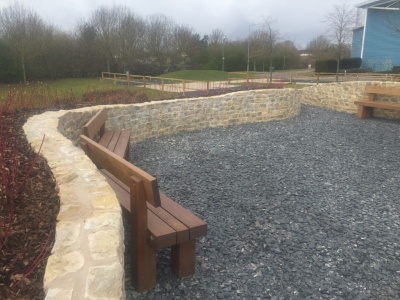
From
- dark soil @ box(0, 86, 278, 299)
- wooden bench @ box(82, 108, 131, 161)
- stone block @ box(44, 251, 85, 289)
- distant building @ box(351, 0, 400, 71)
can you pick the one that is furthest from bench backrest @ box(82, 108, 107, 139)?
distant building @ box(351, 0, 400, 71)

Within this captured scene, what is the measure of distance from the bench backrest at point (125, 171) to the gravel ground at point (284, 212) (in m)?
0.80

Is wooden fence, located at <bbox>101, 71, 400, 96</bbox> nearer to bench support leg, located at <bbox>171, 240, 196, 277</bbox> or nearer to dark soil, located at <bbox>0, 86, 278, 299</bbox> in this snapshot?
dark soil, located at <bbox>0, 86, 278, 299</bbox>

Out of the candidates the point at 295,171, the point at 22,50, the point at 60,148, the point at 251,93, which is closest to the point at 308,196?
the point at 295,171

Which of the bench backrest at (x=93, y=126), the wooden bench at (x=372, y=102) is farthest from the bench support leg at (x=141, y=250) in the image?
the wooden bench at (x=372, y=102)

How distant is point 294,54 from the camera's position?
43188 millimetres

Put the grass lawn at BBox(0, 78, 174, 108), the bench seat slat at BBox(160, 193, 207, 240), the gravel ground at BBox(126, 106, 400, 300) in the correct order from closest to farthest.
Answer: the bench seat slat at BBox(160, 193, 207, 240)
the gravel ground at BBox(126, 106, 400, 300)
the grass lawn at BBox(0, 78, 174, 108)

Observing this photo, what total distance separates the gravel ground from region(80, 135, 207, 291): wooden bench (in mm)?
148

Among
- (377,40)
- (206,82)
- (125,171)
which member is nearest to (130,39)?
(206,82)

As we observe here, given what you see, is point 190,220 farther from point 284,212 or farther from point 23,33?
point 23,33

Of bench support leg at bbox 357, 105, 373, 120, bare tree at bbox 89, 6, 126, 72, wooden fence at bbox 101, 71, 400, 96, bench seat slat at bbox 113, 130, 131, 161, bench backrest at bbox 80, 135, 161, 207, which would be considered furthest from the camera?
bare tree at bbox 89, 6, 126, 72

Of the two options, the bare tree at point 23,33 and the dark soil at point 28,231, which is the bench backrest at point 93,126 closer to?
the dark soil at point 28,231

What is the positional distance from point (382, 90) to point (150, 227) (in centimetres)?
945

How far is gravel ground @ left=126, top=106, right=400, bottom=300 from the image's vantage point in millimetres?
2875

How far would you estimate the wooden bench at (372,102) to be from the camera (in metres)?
9.75
